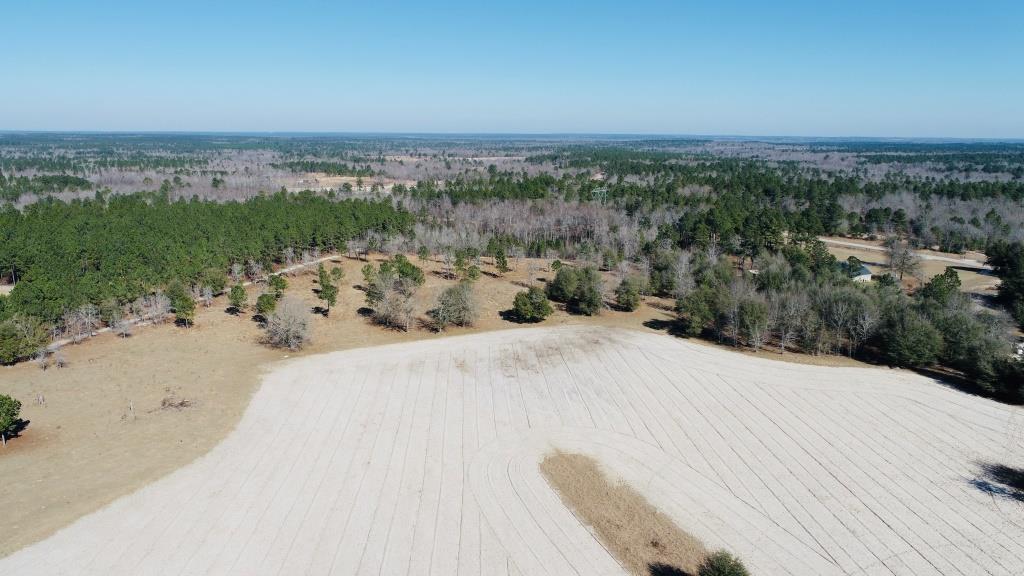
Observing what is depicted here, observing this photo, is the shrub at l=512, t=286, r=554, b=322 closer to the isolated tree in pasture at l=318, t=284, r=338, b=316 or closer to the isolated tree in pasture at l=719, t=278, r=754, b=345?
the isolated tree in pasture at l=719, t=278, r=754, b=345

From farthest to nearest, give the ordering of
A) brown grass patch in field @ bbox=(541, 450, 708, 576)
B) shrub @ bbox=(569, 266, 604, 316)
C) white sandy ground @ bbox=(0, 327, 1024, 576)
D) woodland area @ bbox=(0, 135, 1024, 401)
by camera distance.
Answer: shrub @ bbox=(569, 266, 604, 316), woodland area @ bbox=(0, 135, 1024, 401), white sandy ground @ bbox=(0, 327, 1024, 576), brown grass patch in field @ bbox=(541, 450, 708, 576)

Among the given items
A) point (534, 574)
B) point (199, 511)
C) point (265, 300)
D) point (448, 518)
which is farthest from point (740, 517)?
point (265, 300)

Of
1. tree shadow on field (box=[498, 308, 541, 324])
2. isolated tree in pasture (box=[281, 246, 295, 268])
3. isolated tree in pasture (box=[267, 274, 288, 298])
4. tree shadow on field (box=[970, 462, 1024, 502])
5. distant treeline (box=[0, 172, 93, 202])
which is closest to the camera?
tree shadow on field (box=[970, 462, 1024, 502])

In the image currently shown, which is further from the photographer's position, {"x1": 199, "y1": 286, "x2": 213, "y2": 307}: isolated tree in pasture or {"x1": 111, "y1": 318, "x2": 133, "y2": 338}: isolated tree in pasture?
{"x1": 199, "y1": 286, "x2": 213, "y2": 307}: isolated tree in pasture

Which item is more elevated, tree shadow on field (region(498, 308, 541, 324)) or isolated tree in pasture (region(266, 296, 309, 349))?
isolated tree in pasture (region(266, 296, 309, 349))

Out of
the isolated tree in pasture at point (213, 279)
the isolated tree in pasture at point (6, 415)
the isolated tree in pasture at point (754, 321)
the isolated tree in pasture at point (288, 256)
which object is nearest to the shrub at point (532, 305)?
the isolated tree in pasture at point (754, 321)

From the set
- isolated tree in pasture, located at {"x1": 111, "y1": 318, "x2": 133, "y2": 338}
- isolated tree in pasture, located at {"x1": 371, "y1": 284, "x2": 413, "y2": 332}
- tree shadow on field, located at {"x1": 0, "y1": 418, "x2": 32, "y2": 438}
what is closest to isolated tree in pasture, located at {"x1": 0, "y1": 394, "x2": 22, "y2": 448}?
tree shadow on field, located at {"x1": 0, "y1": 418, "x2": 32, "y2": 438}

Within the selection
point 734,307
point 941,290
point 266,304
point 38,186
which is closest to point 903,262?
point 941,290

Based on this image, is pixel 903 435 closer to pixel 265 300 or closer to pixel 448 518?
pixel 448 518

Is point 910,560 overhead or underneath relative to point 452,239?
underneath
